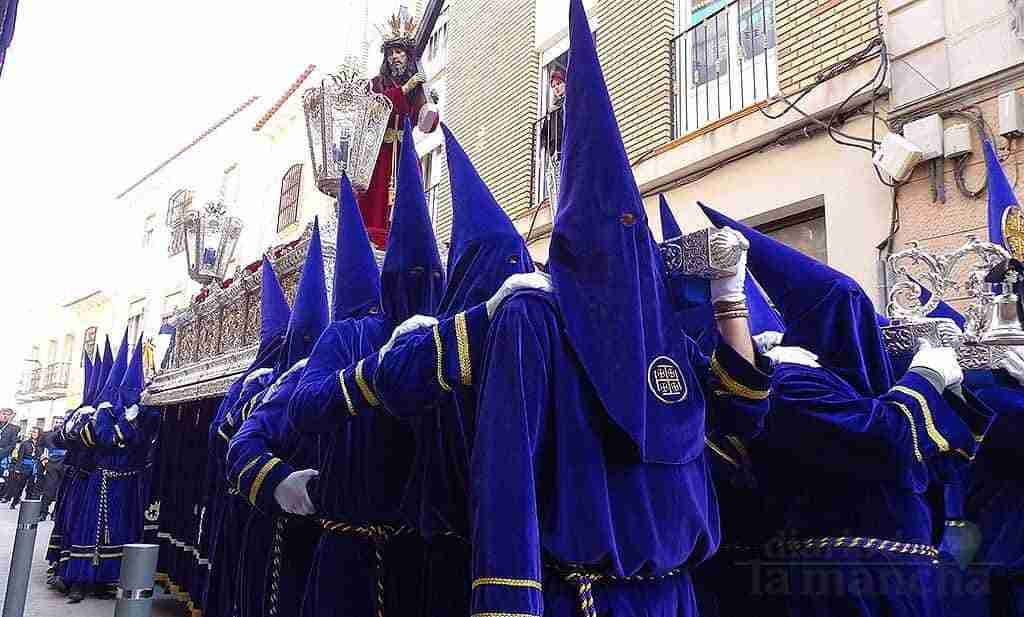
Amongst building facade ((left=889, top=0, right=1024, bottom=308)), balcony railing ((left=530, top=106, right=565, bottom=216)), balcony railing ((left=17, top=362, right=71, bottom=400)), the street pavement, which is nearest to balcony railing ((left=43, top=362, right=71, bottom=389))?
balcony railing ((left=17, top=362, right=71, bottom=400))

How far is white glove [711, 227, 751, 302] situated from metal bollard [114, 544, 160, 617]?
170 cm

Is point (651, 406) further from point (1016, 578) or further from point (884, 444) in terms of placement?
point (1016, 578)

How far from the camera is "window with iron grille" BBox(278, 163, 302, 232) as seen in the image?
45.7 feet

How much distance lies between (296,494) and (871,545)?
204 cm

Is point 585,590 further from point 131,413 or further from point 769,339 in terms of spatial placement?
point 131,413

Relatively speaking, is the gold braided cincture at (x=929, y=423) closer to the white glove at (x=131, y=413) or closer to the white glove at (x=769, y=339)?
the white glove at (x=769, y=339)

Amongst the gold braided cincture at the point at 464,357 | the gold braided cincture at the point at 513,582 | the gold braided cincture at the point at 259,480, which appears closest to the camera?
the gold braided cincture at the point at 513,582

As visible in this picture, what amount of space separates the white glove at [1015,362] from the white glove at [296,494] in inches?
108

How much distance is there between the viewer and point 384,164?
18.6ft

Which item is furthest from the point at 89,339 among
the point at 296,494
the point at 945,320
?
the point at 945,320

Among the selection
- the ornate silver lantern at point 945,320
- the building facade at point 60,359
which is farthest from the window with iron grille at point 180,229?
the building facade at point 60,359

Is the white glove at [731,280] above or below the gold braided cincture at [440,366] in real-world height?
above

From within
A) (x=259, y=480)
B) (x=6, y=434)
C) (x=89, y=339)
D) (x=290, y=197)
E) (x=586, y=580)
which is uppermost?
(x=290, y=197)

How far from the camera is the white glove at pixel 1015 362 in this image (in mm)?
3008
